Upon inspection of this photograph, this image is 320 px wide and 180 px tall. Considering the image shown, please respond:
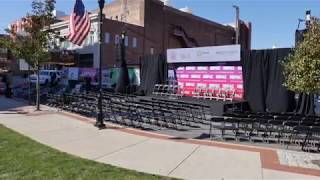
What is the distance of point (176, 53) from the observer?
26094 millimetres

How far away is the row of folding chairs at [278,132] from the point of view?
11.3 m

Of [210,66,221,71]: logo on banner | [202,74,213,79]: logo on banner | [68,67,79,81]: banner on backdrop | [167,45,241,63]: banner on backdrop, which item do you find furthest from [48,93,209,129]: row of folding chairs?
[68,67,79,81]: banner on backdrop

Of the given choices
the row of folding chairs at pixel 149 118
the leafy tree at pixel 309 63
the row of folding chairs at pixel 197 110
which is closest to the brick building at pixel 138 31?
the row of folding chairs at pixel 197 110

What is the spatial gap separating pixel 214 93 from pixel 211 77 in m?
1.06

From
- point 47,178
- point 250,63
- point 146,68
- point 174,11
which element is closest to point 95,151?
point 47,178

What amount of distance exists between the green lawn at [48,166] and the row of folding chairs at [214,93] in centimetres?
1381

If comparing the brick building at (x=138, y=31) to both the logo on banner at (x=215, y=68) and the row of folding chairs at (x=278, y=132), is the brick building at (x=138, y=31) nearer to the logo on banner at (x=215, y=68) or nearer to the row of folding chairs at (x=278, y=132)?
the logo on banner at (x=215, y=68)

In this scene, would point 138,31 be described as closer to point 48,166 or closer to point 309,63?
point 309,63

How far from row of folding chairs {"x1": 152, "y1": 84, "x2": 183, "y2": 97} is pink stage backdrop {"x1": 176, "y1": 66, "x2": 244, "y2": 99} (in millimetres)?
361

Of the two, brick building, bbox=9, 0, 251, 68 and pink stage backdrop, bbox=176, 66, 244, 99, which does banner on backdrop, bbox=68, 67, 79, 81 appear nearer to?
brick building, bbox=9, 0, 251, 68

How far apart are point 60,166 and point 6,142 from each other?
3.55m

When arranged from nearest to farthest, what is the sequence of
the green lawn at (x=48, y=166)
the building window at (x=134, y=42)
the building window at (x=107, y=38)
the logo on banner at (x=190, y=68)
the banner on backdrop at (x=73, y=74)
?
the green lawn at (x=48, y=166) < the logo on banner at (x=190, y=68) < the banner on backdrop at (x=73, y=74) < the building window at (x=107, y=38) < the building window at (x=134, y=42)

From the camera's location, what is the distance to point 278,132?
12008 mm

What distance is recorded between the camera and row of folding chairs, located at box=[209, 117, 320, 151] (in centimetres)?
1128
